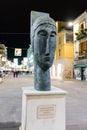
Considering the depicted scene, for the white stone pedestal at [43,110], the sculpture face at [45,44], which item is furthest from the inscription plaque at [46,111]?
the sculpture face at [45,44]

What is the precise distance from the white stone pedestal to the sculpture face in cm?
72

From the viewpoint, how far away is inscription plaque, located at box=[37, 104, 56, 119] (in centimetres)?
470

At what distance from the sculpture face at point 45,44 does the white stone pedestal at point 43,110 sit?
0.72m

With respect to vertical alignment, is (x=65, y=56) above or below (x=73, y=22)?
below

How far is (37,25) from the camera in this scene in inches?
198

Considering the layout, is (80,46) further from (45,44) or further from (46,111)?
(46,111)

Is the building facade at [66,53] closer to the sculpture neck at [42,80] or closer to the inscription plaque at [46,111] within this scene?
the sculpture neck at [42,80]

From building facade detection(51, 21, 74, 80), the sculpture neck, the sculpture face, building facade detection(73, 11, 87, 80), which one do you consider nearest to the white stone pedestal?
the sculpture neck

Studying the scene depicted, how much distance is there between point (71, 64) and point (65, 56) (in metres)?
1.74

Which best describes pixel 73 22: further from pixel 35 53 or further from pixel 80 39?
pixel 35 53

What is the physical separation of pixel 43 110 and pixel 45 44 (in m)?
1.50

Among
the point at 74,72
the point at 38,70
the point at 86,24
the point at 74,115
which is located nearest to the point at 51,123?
the point at 38,70

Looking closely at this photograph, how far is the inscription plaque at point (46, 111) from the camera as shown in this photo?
4.70 m

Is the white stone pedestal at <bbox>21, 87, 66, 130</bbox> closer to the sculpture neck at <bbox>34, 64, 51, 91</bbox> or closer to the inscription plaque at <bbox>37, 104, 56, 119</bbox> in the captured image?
the inscription plaque at <bbox>37, 104, 56, 119</bbox>
